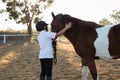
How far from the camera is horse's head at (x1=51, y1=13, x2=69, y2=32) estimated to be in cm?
646

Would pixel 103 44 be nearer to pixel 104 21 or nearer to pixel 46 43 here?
pixel 46 43

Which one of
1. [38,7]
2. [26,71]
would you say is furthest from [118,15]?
[26,71]

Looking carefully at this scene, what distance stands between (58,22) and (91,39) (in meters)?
0.85

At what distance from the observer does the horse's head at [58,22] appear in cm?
646

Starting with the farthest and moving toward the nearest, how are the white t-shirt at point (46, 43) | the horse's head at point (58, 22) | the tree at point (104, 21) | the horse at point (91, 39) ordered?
the tree at point (104, 21) < the horse's head at point (58, 22) < the horse at point (91, 39) < the white t-shirt at point (46, 43)

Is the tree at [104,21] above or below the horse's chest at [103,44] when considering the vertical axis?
above

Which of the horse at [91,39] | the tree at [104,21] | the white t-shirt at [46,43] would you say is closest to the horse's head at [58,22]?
the horse at [91,39]

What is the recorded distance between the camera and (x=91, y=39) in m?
6.22

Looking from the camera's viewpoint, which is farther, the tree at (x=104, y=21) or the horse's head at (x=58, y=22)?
the tree at (x=104, y=21)

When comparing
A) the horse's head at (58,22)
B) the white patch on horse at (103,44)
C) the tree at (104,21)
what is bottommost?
the white patch on horse at (103,44)

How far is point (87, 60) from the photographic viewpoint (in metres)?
6.16

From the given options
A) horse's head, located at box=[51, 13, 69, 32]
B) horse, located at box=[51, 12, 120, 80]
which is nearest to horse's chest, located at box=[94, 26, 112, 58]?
Result: horse, located at box=[51, 12, 120, 80]

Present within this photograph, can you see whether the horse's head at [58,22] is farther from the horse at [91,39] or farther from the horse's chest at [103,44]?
the horse's chest at [103,44]

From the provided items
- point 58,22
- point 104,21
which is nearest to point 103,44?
point 58,22
